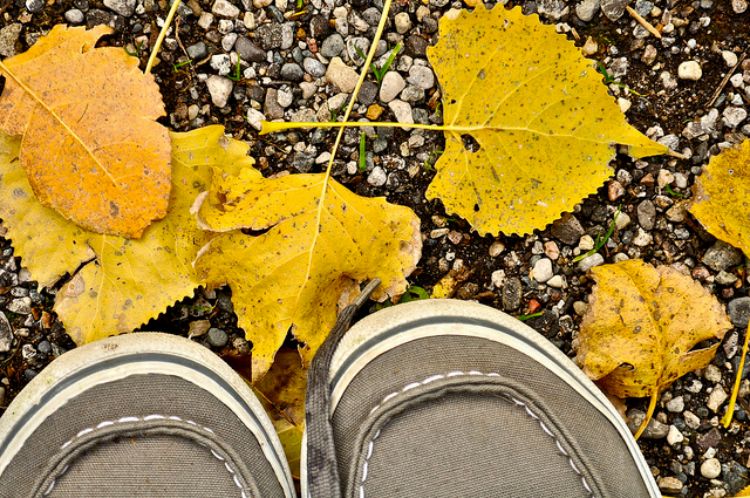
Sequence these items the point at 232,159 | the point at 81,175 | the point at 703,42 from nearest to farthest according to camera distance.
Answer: the point at 81,175
the point at 232,159
the point at 703,42

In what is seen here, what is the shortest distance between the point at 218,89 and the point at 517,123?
2.35 ft

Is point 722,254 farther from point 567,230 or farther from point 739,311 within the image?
point 567,230

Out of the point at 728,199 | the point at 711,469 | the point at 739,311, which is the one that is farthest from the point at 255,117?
the point at 711,469

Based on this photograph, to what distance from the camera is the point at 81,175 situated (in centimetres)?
168

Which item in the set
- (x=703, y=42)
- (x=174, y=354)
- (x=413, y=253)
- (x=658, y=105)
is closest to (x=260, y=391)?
(x=174, y=354)

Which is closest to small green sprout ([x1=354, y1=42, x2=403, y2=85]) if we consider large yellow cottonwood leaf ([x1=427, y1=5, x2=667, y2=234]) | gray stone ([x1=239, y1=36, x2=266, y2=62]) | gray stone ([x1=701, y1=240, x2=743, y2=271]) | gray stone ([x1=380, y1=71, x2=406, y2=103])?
gray stone ([x1=380, y1=71, x2=406, y2=103])

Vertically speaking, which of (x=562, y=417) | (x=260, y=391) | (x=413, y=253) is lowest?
(x=562, y=417)

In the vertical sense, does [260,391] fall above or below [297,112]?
below

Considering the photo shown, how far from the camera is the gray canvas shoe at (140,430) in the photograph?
66.1 inches

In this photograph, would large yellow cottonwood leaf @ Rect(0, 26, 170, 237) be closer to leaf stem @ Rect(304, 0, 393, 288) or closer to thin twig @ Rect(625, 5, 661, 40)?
leaf stem @ Rect(304, 0, 393, 288)

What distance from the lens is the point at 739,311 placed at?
1930 mm

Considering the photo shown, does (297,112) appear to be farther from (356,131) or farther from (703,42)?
(703,42)

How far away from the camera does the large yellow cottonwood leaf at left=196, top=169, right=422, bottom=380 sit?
168 cm

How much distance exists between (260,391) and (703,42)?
1.38 m
